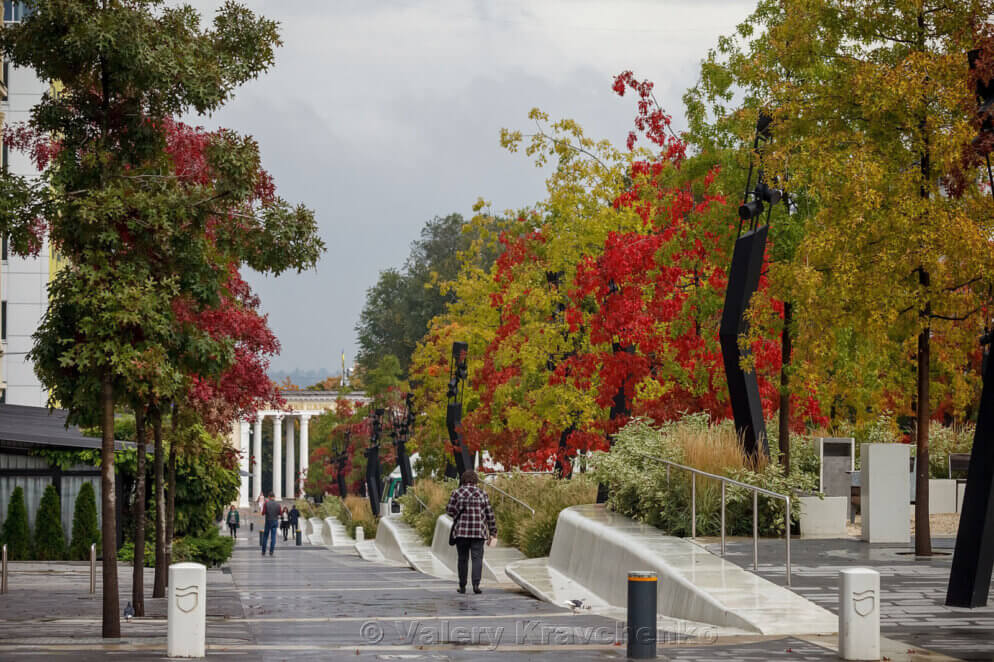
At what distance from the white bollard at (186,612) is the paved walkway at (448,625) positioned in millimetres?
273

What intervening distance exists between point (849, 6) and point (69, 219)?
38.3 feet

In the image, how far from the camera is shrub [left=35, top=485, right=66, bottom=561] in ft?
101

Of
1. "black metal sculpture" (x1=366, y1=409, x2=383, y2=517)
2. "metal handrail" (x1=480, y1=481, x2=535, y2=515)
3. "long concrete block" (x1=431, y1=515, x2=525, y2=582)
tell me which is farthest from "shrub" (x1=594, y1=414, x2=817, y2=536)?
"black metal sculpture" (x1=366, y1=409, x2=383, y2=517)

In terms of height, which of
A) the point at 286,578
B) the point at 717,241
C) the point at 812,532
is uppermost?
the point at 717,241

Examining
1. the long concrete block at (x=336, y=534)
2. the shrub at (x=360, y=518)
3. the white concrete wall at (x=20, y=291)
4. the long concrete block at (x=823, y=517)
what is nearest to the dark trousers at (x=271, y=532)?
the shrub at (x=360, y=518)

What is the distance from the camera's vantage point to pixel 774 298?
20.9m

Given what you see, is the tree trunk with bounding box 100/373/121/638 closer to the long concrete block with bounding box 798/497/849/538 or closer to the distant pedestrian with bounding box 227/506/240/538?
the long concrete block with bounding box 798/497/849/538

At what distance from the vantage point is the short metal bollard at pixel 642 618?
39.0ft

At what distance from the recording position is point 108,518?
14.1 metres

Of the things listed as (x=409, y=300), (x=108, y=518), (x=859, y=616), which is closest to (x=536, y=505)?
(x=108, y=518)

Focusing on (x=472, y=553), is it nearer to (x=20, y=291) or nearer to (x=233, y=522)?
(x=20, y=291)

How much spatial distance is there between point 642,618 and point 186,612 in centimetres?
418

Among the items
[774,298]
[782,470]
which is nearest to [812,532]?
[782,470]

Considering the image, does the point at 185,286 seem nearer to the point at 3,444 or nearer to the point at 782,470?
the point at 782,470
